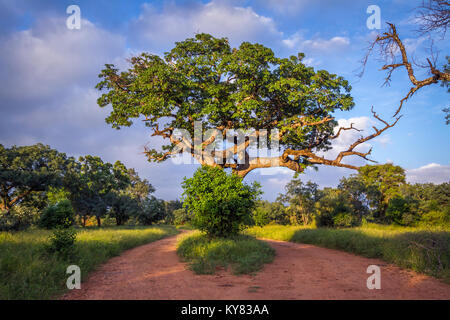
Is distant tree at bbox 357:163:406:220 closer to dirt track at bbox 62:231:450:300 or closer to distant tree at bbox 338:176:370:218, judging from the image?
distant tree at bbox 338:176:370:218

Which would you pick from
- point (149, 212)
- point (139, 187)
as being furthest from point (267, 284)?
point (139, 187)

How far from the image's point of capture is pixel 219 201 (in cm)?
1073

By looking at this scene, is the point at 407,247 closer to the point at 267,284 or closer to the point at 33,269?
the point at 267,284

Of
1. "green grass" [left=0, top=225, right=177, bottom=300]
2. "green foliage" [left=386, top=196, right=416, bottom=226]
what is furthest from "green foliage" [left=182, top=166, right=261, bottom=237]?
→ "green foliage" [left=386, top=196, right=416, bottom=226]

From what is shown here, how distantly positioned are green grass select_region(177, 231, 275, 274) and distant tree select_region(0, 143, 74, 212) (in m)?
19.7

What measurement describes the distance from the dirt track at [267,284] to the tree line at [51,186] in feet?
36.7

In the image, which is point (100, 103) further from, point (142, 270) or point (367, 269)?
point (367, 269)

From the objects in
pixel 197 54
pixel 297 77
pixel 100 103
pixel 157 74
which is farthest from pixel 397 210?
pixel 100 103

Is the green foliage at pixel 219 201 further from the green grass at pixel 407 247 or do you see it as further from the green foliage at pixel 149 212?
the green foliage at pixel 149 212

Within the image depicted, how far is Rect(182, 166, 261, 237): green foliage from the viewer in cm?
1059

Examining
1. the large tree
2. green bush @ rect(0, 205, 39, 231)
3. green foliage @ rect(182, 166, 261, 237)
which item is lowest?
green bush @ rect(0, 205, 39, 231)

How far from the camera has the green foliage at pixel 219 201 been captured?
10.6 metres

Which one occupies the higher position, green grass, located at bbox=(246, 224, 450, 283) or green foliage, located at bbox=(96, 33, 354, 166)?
green foliage, located at bbox=(96, 33, 354, 166)

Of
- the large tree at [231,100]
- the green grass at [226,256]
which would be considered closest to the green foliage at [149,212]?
the large tree at [231,100]
